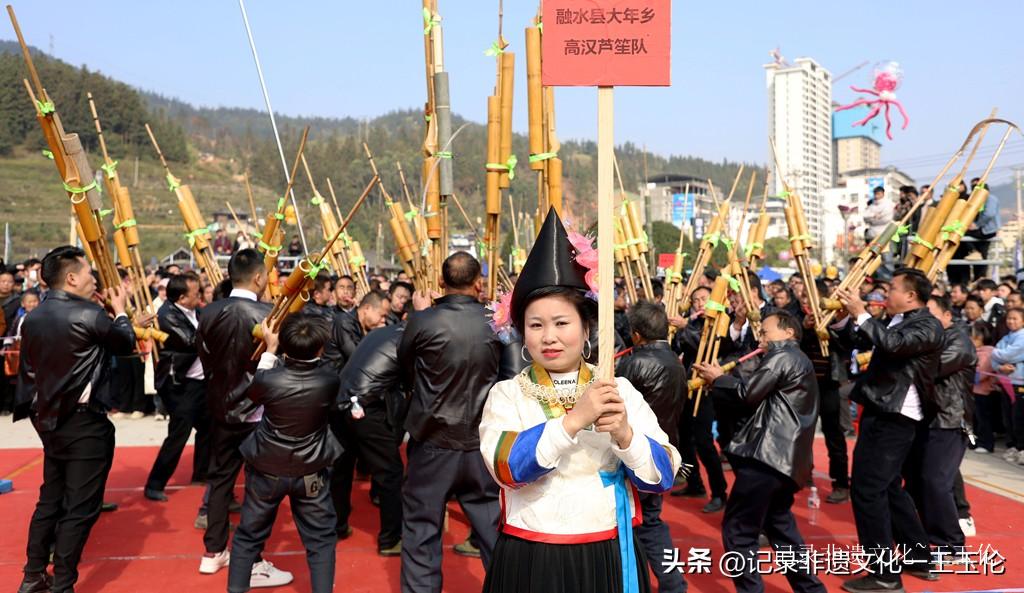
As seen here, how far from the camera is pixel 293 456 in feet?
12.5

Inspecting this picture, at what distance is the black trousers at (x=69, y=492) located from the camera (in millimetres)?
4043

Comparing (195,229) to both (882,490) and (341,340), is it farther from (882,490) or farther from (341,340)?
(882,490)

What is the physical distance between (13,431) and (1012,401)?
10.3 metres

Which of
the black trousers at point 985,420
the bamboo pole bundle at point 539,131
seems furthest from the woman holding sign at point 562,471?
the black trousers at point 985,420

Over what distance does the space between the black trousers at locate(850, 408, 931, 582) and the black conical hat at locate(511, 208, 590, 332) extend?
286 cm

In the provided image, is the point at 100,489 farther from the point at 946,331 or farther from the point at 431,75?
the point at 946,331

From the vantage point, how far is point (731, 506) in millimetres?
4008

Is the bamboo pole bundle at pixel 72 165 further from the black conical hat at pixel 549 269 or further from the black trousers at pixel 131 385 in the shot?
the black trousers at pixel 131 385

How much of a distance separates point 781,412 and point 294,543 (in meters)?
3.13

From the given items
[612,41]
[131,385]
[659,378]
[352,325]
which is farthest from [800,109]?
[612,41]

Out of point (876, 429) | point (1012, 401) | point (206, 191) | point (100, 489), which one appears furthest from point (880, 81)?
point (206, 191)

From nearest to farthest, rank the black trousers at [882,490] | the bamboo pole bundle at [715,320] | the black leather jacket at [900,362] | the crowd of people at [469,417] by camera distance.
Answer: the crowd of people at [469,417]
the black leather jacket at [900,362]
the black trousers at [882,490]
the bamboo pole bundle at [715,320]

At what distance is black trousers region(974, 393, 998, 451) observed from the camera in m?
8.07

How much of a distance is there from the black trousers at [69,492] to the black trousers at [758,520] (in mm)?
3210
